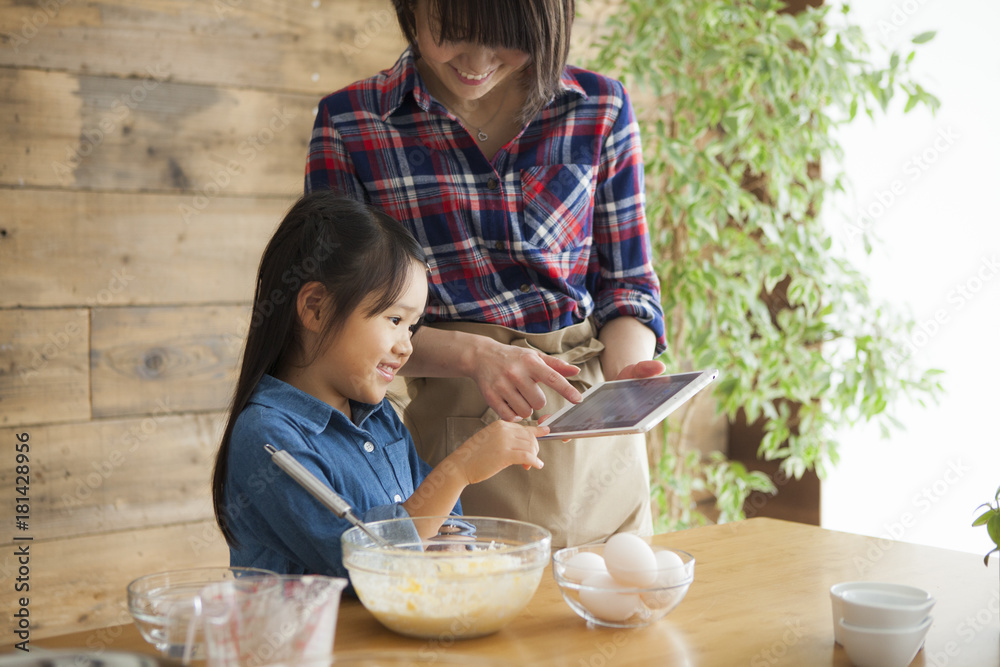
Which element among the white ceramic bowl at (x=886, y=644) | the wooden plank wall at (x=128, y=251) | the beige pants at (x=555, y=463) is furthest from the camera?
the wooden plank wall at (x=128, y=251)

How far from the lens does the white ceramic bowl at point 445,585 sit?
0.77 m

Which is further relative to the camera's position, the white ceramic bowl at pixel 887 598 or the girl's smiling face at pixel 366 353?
the girl's smiling face at pixel 366 353

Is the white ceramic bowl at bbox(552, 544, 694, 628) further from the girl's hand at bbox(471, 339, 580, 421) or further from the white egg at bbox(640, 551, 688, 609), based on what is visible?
the girl's hand at bbox(471, 339, 580, 421)

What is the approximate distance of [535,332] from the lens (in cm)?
135

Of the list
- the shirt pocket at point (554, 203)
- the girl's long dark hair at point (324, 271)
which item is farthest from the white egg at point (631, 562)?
the shirt pocket at point (554, 203)

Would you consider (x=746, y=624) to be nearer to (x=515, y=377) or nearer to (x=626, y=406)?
(x=626, y=406)

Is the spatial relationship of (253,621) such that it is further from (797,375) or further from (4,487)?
(797,375)

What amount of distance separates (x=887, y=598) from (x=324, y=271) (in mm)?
761

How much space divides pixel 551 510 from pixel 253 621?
0.74m

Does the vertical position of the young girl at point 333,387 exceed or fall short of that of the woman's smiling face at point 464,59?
it falls short

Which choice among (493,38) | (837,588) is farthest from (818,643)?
(493,38)

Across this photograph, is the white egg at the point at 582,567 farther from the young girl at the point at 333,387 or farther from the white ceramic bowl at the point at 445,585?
the young girl at the point at 333,387

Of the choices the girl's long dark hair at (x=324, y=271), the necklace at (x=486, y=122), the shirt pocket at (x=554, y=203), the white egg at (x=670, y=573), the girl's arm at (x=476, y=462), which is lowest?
the white egg at (x=670, y=573)

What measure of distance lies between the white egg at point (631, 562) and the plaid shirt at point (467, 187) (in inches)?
21.2
